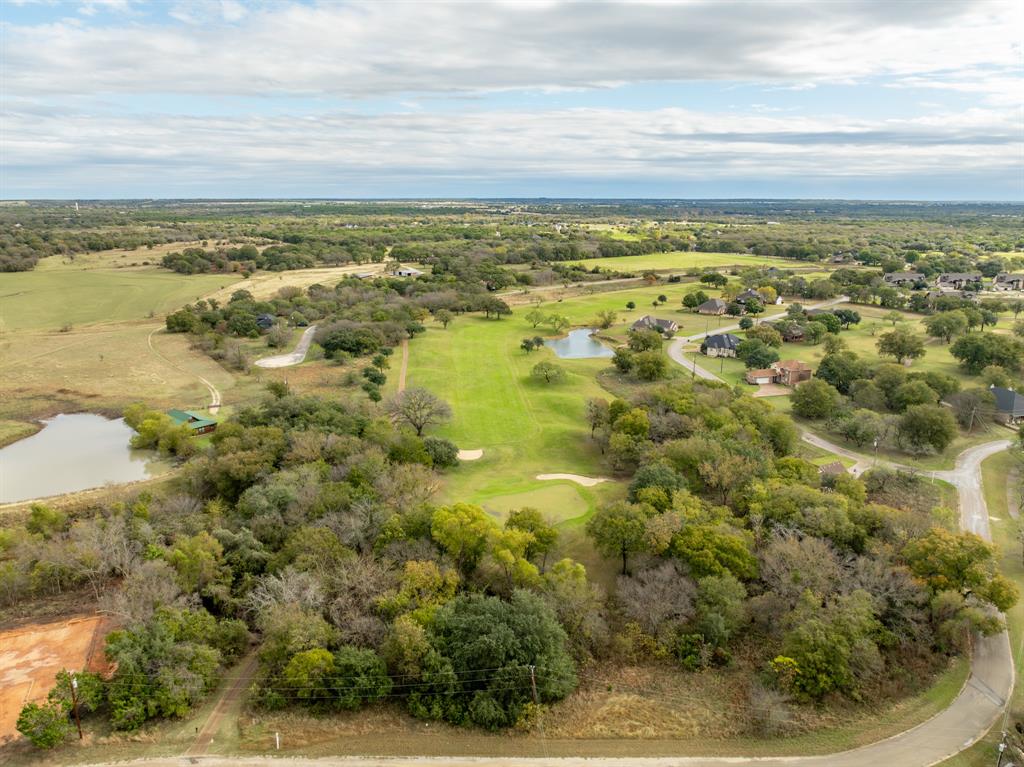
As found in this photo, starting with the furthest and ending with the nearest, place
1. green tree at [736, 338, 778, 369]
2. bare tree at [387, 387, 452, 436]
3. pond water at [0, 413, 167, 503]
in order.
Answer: green tree at [736, 338, 778, 369]
bare tree at [387, 387, 452, 436]
pond water at [0, 413, 167, 503]

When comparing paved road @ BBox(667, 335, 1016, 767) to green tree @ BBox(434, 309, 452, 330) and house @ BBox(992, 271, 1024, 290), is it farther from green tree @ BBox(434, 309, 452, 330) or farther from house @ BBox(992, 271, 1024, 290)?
house @ BBox(992, 271, 1024, 290)

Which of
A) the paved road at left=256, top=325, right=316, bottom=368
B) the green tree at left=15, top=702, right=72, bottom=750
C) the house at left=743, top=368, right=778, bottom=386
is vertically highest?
the paved road at left=256, top=325, right=316, bottom=368

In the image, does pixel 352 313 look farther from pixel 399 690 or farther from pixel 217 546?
pixel 399 690

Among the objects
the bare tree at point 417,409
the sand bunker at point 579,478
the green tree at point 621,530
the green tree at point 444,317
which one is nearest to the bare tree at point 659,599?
the green tree at point 621,530

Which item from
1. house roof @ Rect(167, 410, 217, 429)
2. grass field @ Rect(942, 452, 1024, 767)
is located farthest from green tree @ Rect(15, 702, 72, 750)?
grass field @ Rect(942, 452, 1024, 767)

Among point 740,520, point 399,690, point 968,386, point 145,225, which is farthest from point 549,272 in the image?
point 145,225

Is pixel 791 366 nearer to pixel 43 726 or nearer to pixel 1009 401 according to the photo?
pixel 1009 401
